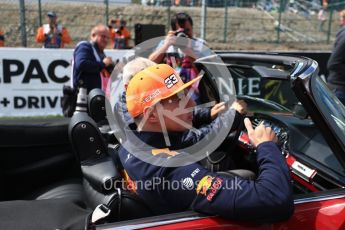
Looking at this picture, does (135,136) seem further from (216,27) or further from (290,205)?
(216,27)

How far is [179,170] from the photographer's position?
167 cm

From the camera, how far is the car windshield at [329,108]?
5.67ft

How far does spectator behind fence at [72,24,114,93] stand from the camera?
4.92m

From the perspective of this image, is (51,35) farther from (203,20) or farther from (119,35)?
(203,20)

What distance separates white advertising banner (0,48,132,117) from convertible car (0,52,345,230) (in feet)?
14.4

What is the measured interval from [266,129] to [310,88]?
0.25 metres

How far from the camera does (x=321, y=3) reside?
57.1 ft

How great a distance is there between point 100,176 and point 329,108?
3.40 feet

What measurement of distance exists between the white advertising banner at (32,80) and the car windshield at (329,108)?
18.3 ft

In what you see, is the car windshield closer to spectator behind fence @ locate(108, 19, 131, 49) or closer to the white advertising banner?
the white advertising banner

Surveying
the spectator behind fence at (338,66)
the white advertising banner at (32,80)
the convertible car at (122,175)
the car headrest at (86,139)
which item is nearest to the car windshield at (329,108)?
the convertible car at (122,175)

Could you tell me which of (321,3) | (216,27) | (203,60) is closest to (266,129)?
(203,60)

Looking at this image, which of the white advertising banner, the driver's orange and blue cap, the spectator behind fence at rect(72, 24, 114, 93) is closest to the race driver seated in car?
the driver's orange and blue cap

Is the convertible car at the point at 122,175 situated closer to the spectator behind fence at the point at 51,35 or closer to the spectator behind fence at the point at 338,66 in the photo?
the spectator behind fence at the point at 338,66
